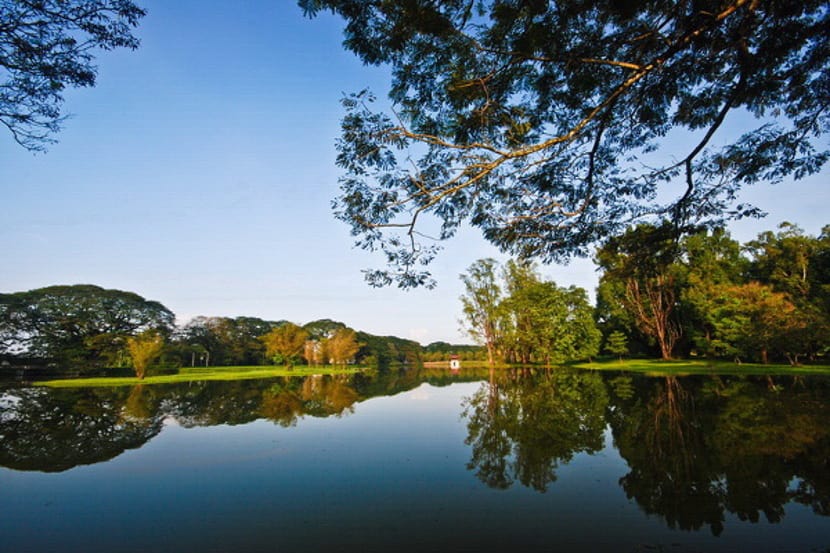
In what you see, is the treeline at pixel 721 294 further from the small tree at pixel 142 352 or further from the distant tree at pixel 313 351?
the distant tree at pixel 313 351

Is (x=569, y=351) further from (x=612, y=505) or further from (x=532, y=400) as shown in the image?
(x=612, y=505)

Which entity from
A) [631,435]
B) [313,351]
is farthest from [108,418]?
[313,351]

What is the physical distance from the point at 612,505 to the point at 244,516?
4.60 metres

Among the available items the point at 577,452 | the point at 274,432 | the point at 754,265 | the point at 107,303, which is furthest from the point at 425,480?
the point at 107,303

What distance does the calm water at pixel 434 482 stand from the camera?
384 centimetres

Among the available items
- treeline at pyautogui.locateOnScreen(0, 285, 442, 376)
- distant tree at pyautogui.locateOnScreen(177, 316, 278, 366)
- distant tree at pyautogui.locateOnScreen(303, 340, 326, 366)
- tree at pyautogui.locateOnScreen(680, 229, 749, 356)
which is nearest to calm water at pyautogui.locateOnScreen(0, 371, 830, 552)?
tree at pyautogui.locateOnScreen(680, 229, 749, 356)

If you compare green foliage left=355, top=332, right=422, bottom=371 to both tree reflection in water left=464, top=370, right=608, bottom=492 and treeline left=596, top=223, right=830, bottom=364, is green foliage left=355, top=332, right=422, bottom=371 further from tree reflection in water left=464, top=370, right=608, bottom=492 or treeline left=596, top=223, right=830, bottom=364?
tree reflection in water left=464, top=370, right=608, bottom=492

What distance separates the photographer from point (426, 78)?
643 cm

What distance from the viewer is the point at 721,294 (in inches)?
1083

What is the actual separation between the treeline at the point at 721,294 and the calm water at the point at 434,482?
3.73 m

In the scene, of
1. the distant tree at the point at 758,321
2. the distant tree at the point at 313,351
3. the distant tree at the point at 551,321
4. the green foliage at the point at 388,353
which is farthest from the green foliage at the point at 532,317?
the green foliage at the point at 388,353

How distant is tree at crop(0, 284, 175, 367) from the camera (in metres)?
38.5

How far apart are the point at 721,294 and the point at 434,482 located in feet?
105

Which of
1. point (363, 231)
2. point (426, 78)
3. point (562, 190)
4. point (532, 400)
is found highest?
point (426, 78)
